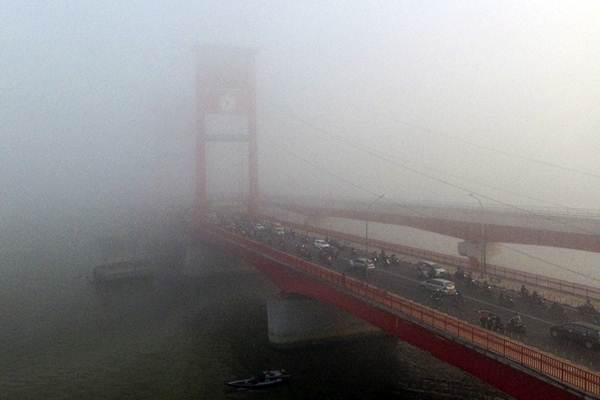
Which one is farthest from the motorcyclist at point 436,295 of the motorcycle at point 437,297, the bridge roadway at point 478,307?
the bridge roadway at point 478,307

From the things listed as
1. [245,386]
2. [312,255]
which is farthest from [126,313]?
[245,386]

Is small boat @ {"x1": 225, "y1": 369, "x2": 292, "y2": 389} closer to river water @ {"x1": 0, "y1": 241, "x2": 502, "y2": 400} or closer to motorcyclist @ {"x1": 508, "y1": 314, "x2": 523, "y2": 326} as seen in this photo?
river water @ {"x1": 0, "y1": 241, "x2": 502, "y2": 400}

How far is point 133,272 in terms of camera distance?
44.7 metres

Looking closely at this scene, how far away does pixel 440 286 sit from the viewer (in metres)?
18.8

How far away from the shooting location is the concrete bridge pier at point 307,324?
84.5ft

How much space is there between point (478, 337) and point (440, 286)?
18.1 ft

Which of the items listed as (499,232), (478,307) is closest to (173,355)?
(478,307)

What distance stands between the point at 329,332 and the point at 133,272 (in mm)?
23994

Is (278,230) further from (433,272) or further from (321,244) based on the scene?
(433,272)

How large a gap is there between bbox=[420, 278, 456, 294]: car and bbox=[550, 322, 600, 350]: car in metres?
4.53

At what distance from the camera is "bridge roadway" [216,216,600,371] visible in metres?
12.7

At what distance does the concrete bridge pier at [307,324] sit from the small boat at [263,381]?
148 inches

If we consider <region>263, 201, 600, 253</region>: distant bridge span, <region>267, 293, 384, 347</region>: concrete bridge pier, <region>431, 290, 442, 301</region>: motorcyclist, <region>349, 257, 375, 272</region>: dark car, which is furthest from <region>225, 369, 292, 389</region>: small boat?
<region>263, 201, 600, 253</region>: distant bridge span

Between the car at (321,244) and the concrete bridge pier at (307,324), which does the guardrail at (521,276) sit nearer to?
the car at (321,244)
